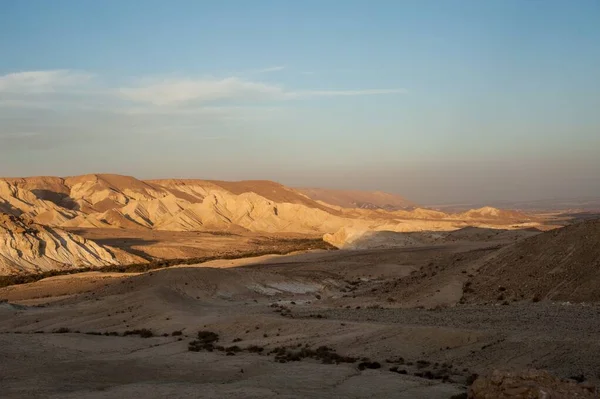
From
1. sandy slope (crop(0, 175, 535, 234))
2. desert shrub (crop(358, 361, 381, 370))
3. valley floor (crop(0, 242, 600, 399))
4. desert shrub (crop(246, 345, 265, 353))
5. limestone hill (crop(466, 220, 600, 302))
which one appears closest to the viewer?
valley floor (crop(0, 242, 600, 399))

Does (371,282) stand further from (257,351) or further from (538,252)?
(257,351)

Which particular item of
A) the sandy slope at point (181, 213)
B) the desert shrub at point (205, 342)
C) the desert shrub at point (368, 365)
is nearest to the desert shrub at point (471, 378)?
the desert shrub at point (368, 365)

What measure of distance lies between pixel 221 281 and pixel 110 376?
2175 cm

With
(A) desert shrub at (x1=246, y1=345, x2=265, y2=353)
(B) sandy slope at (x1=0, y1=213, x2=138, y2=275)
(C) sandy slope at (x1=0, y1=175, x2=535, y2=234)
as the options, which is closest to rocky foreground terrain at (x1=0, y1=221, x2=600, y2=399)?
(A) desert shrub at (x1=246, y1=345, x2=265, y2=353)

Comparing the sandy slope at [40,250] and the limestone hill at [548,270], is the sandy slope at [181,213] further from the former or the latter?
the limestone hill at [548,270]

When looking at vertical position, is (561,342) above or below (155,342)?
above

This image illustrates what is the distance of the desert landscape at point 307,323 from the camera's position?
1376cm

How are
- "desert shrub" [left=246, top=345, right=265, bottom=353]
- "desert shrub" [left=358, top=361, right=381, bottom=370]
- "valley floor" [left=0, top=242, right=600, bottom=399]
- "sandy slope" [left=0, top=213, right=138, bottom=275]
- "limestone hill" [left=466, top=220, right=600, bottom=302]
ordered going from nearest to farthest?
"valley floor" [left=0, top=242, right=600, bottom=399]
"desert shrub" [left=358, top=361, right=381, bottom=370]
"desert shrub" [left=246, top=345, right=265, bottom=353]
"limestone hill" [left=466, top=220, right=600, bottom=302]
"sandy slope" [left=0, top=213, right=138, bottom=275]

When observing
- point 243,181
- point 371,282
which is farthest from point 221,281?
point 243,181

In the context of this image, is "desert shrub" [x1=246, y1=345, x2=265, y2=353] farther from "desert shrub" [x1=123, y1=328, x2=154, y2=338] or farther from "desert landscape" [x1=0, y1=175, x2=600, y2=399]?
"desert shrub" [x1=123, y1=328, x2=154, y2=338]

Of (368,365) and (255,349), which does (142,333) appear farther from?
(368,365)

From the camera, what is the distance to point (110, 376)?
50.1 ft

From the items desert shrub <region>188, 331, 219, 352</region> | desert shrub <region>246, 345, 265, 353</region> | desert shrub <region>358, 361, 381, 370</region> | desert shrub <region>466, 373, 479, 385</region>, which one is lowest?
desert shrub <region>188, 331, 219, 352</region>

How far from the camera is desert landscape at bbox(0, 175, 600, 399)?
45.1ft
